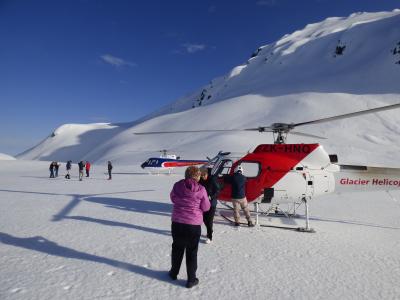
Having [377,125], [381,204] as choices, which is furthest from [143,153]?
[381,204]

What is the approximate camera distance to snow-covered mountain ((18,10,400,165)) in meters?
58.0

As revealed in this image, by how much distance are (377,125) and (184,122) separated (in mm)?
51817

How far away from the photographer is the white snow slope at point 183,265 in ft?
15.4

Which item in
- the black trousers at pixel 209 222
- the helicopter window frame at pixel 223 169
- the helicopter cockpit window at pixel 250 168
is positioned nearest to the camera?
the black trousers at pixel 209 222

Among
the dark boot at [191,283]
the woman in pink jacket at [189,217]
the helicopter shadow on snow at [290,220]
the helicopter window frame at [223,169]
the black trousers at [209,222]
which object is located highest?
the helicopter window frame at [223,169]

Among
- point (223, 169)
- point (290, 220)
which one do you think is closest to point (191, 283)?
point (223, 169)

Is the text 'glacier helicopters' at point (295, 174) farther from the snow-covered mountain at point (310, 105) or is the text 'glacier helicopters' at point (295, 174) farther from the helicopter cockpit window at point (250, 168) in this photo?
the snow-covered mountain at point (310, 105)

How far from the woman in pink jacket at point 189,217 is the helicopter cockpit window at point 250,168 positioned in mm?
4463

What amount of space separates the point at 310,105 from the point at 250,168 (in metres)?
74.8

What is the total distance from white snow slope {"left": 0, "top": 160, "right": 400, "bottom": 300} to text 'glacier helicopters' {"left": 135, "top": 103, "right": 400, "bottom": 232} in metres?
1.02

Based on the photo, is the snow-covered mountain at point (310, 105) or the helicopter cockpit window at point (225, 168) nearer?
the helicopter cockpit window at point (225, 168)

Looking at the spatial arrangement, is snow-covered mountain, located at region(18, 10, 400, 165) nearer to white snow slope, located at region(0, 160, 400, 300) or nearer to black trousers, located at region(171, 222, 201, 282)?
white snow slope, located at region(0, 160, 400, 300)

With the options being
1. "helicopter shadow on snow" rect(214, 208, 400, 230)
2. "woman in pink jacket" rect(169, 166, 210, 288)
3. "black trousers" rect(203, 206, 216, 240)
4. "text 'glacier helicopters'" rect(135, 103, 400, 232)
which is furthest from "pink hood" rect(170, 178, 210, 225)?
"helicopter shadow on snow" rect(214, 208, 400, 230)

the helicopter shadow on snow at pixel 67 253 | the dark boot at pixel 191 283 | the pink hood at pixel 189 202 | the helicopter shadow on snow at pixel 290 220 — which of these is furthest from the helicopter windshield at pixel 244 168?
the dark boot at pixel 191 283
